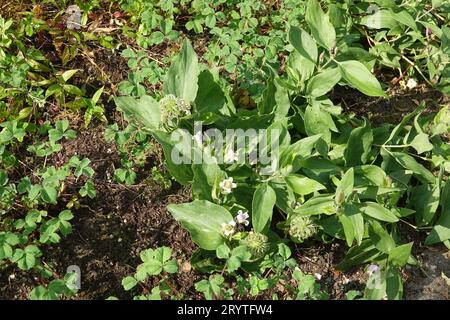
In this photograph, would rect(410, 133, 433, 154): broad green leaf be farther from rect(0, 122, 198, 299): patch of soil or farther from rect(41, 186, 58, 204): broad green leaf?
rect(41, 186, 58, 204): broad green leaf

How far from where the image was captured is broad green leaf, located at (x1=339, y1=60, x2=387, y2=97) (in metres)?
3.21

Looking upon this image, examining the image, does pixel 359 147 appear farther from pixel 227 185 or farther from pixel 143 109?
pixel 143 109

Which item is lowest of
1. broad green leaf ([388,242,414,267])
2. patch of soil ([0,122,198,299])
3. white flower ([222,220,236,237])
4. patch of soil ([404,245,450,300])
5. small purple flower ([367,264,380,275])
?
patch of soil ([404,245,450,300])

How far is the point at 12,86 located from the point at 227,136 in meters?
1.34

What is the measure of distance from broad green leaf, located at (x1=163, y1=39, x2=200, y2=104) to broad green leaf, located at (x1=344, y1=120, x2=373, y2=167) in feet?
3.02

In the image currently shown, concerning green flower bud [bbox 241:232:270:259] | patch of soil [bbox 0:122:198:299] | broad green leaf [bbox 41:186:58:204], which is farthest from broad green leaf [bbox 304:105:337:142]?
broad green leaf [bbox 41:186:58:204]

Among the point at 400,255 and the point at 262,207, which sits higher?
the point at 262,207

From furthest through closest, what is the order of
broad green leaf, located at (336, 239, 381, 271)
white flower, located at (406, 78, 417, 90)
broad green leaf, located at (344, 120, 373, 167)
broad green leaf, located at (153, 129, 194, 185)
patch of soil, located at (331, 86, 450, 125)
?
white flower, located at (406, 78, 417, 90)
patch of soil, located at (331, 86, 450, 125)
broad green leaf, located at (344, 120, 373, 167)
broad green leaf, located at (336, 239, 381, 271)
broad green leaf, located at (153, 129, 194, 185)

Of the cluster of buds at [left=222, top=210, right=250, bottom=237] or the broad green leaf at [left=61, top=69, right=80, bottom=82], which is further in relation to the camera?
the broad green leaf at [left=61, top=69, right=80, bottom=82]

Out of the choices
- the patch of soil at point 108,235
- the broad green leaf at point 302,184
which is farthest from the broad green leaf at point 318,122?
the patch of soil at point 108,235

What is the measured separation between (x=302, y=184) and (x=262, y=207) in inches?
9.8

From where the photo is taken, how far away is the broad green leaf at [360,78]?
10.5 feet

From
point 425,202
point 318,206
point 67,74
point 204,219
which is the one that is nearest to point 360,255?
point 318,206

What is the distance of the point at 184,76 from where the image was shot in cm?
316
